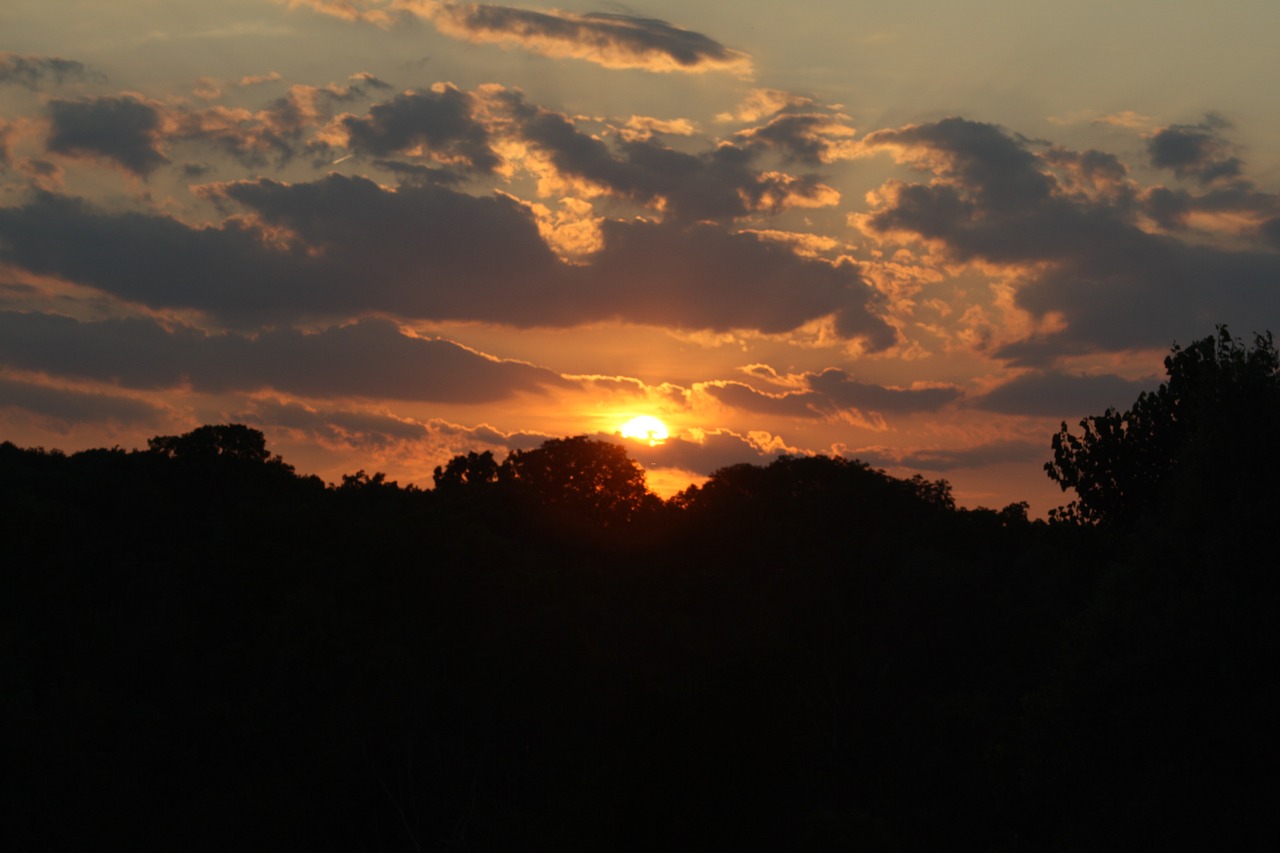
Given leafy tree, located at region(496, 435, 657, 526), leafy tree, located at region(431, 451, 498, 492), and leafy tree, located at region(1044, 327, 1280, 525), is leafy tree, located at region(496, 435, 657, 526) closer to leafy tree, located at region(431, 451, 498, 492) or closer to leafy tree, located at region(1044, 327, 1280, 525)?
leafy tree, located at region(431, 451, 498, 492)

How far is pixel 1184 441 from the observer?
31.9 m

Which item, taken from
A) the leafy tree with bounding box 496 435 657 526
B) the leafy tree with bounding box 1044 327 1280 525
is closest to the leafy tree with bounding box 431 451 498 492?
the leafy tree with bounding box 496 435 657 526

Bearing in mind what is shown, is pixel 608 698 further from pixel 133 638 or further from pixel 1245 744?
pixel 1245 744

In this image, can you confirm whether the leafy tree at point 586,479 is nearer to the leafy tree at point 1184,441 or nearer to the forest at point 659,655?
the forest at point 659,655

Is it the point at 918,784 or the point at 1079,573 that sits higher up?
the point at 1079,573

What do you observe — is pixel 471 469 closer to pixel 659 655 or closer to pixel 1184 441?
pixel 659 655

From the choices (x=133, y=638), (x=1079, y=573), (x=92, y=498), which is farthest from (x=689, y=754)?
(x=92, y=498)

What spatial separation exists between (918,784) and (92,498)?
49345 millimetres

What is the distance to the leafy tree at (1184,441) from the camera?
2614 centimetres

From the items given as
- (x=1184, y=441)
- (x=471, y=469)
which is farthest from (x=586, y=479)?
(x=1184, y=441)

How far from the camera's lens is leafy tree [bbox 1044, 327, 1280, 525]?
1029 inches

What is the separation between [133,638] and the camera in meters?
60.2

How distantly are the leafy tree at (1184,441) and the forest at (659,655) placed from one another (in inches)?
3.3

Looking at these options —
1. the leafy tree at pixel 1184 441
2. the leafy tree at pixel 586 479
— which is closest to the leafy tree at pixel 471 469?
the leafy tree at pixel 586 479
